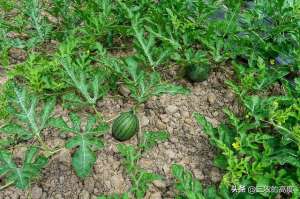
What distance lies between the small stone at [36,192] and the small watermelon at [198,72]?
137 cm

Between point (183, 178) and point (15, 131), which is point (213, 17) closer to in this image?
point (183, 178)

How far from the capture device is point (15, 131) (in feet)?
8.56

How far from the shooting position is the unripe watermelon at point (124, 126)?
110 inches

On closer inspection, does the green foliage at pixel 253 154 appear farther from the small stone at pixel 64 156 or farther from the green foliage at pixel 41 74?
the green foliage at pixel 41 74

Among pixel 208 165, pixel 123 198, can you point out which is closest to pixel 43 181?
pixel 123 198

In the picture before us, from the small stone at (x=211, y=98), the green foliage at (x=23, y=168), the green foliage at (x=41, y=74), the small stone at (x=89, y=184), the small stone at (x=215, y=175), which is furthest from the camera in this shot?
the small stone at (x=211, y=98)

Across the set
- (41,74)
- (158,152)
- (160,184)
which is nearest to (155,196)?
(160,184)

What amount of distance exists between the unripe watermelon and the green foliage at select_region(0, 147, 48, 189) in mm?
511

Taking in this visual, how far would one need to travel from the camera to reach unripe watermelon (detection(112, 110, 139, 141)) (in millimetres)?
2803

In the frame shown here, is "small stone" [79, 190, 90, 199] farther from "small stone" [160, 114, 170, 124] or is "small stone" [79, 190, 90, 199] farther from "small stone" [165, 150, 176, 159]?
"small stone" [160, 114, 170, 124]

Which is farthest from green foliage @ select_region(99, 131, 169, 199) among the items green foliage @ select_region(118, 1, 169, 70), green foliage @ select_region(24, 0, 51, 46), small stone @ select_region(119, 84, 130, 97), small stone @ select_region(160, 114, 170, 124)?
green foliage @ select_region(24, 0, 51, 46)

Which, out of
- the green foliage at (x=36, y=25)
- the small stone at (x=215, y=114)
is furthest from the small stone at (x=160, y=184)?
the green foliage at (x=36, y=25)

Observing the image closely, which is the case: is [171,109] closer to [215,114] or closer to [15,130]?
[215,114]

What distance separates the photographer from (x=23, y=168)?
245cm
